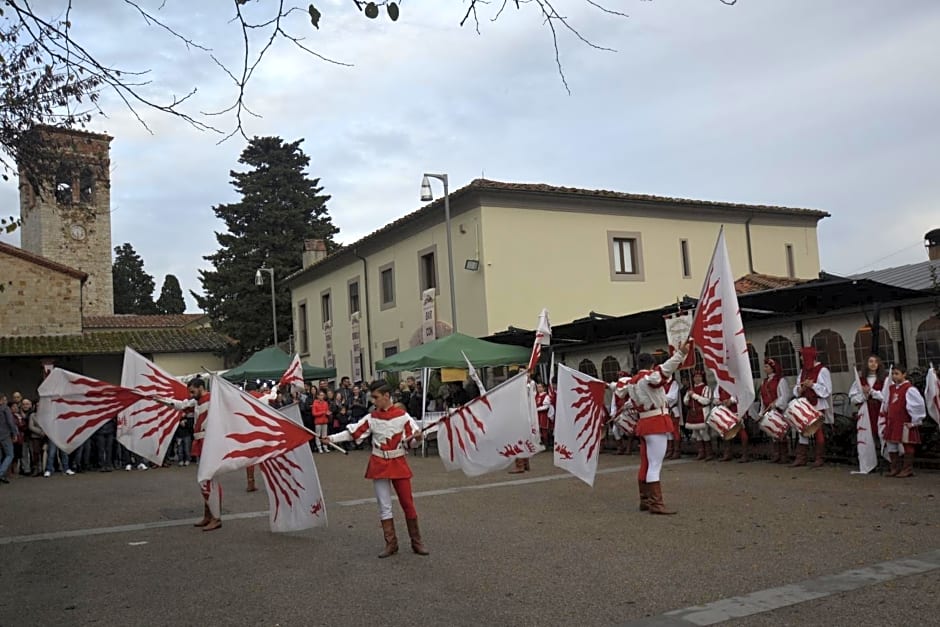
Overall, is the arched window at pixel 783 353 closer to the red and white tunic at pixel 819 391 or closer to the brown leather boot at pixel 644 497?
the red and white tunic at pixel 819 391

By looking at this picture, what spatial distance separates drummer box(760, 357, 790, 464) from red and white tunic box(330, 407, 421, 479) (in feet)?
27.5

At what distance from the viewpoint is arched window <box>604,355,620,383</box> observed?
20.7m

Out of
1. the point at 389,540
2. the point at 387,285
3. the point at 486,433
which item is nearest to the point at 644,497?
the point at 486,433

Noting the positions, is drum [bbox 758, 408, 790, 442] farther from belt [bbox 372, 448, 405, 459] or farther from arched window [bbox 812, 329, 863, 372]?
belt [bbox 372, 448, 405, 459]

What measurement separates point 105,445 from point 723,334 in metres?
17.4

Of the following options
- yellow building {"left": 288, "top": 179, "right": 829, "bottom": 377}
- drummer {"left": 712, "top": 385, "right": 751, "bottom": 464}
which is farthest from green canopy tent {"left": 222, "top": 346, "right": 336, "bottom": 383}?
drummer {"left": 712, "top": 385, "right": 751, "bottom": 464}

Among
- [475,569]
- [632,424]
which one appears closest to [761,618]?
[475,569]

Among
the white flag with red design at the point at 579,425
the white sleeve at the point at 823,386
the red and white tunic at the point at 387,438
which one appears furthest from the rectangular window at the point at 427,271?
the red and white tunic at the point at 387,438

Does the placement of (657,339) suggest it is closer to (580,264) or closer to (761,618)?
(580,264)

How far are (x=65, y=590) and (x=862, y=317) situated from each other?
516 inches

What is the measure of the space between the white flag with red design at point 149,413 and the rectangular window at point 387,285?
21.1 meters

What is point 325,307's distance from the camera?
3991 cm

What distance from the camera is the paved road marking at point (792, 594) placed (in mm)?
5777

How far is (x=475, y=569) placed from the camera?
25.1 ft
